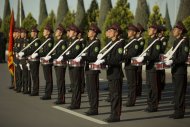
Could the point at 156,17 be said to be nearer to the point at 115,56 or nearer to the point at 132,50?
the point at 132,50

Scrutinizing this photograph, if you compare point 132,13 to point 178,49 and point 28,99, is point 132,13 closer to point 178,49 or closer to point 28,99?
point 28,99

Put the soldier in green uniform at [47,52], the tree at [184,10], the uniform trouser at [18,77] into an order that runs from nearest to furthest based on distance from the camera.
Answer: the soldier in green uniform at [47,52] < the uniform trouser at [18,77] < the tree at [184,10]

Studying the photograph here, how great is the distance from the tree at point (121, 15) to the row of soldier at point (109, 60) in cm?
1395

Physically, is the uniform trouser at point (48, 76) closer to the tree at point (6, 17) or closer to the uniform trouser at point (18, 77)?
the uniform trouser at point (18, 77)

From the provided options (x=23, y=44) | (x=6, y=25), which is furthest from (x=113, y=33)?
(x=6, y=25)

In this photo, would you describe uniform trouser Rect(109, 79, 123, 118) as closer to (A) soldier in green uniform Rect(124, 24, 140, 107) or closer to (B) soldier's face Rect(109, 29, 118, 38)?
(B) soldier's face Rect(109, 29, 118, 38)

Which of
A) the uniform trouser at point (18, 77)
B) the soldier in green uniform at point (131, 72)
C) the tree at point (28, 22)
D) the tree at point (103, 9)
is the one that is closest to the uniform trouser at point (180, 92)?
the soldier in green uniform at point (131, 72)

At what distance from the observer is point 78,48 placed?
12.3 m

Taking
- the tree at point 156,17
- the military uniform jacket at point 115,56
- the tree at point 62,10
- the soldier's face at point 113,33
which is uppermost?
the tree at point 62,10

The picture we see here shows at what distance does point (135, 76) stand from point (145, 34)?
13.5 m

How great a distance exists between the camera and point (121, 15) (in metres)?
29.1

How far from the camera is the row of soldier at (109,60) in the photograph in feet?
36.2

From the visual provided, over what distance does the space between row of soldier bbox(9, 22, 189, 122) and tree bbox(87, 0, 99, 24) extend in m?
19.0

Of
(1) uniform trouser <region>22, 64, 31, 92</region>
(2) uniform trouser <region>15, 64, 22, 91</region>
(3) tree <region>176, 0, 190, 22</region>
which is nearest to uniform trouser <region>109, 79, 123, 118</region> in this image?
(1) uniform trouser <region>22, 64, 31, 92</region>
